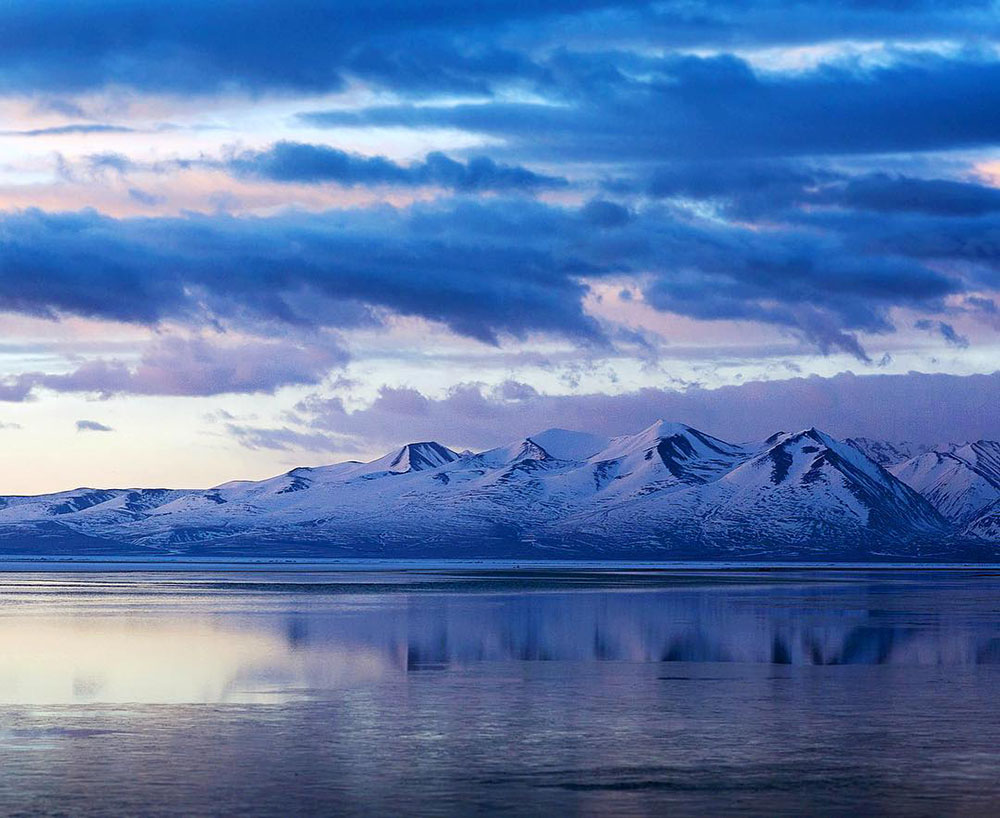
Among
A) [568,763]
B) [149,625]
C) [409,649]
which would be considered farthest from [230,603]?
[568,763]

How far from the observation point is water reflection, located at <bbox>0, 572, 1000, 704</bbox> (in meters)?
47.8

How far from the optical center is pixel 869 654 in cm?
5619

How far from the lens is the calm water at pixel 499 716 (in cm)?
2762

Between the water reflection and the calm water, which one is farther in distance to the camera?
the water reflection

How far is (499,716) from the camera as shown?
125 ft

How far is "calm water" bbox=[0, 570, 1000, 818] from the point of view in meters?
27.6

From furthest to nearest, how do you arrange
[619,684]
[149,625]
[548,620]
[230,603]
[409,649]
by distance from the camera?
[230,603] → [548,620] → [149,625] → [409,649] → [619,684]

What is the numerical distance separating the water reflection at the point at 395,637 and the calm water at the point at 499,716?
25 cm

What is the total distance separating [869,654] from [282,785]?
3229 centimetres

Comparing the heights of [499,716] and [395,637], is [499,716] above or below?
above

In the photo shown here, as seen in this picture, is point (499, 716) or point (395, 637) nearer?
point (499, 716)

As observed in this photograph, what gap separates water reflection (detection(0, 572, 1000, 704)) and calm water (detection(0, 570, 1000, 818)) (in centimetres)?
25

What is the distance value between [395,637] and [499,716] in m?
26.7

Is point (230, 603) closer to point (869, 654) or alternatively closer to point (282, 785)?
point (869, 654)
